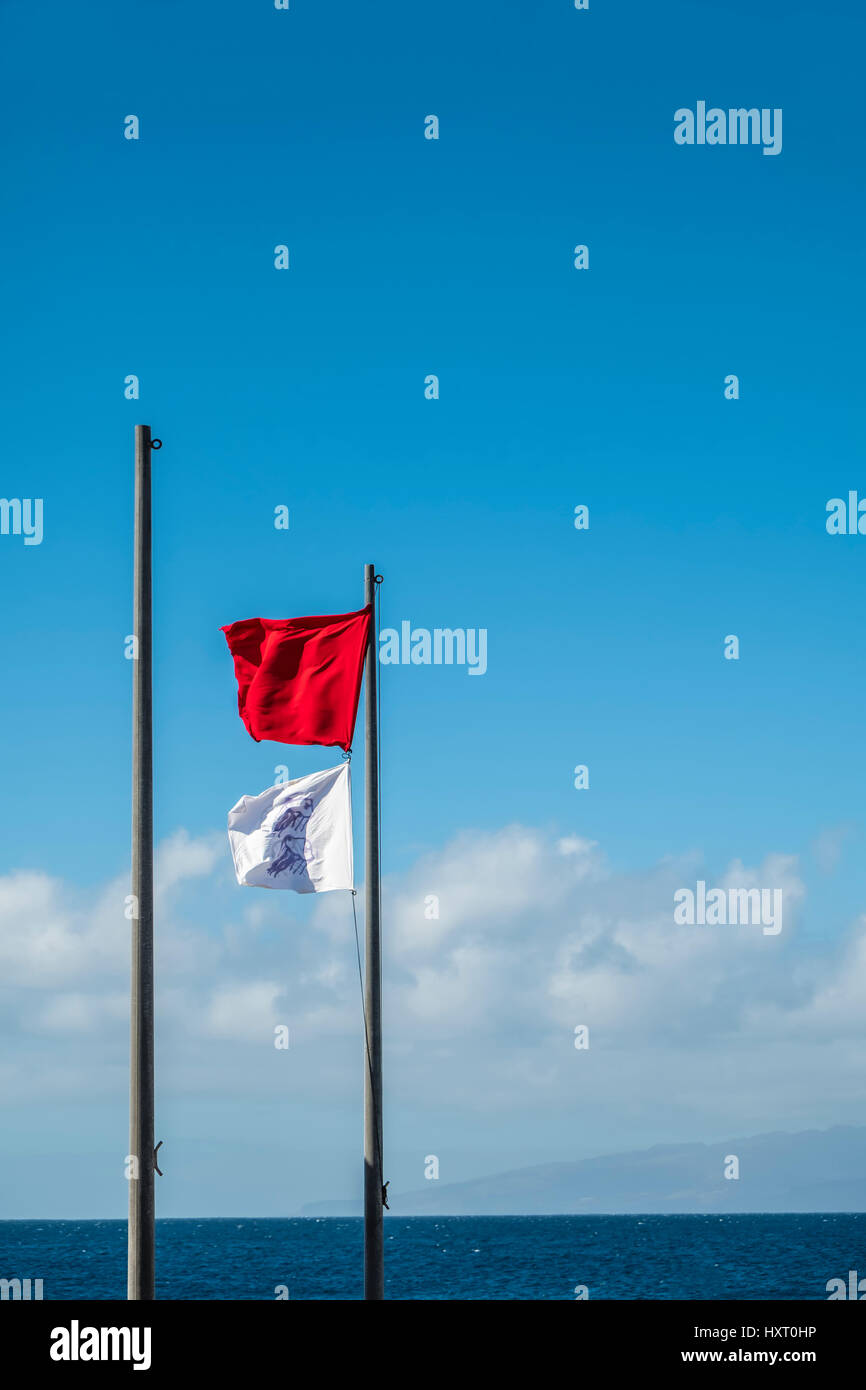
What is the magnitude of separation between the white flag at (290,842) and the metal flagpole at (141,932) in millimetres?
3184

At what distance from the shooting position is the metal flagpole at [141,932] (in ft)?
35.4

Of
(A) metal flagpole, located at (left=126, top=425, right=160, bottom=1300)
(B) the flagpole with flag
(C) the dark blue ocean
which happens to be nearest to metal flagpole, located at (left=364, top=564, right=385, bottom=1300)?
(B) the flagpole with flag

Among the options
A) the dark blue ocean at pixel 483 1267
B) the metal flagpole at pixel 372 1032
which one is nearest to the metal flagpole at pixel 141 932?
the metal flagpole at pixel 372 1032

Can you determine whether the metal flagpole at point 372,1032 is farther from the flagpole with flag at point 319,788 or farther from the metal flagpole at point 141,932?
the metal flagpole at point 141,932

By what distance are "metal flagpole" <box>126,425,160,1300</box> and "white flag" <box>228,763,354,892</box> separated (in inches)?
125

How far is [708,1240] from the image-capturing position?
129 metres

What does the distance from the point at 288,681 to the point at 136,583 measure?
11.6 feet

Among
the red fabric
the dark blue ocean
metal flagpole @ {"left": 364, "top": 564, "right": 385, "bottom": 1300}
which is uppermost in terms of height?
the red fabric

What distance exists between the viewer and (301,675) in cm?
1540

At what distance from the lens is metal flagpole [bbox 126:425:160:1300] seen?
10797mm

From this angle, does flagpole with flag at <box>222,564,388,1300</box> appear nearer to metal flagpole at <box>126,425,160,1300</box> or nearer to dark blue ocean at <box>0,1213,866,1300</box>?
metal flagpole at <box>126,425,160,1300</box>
